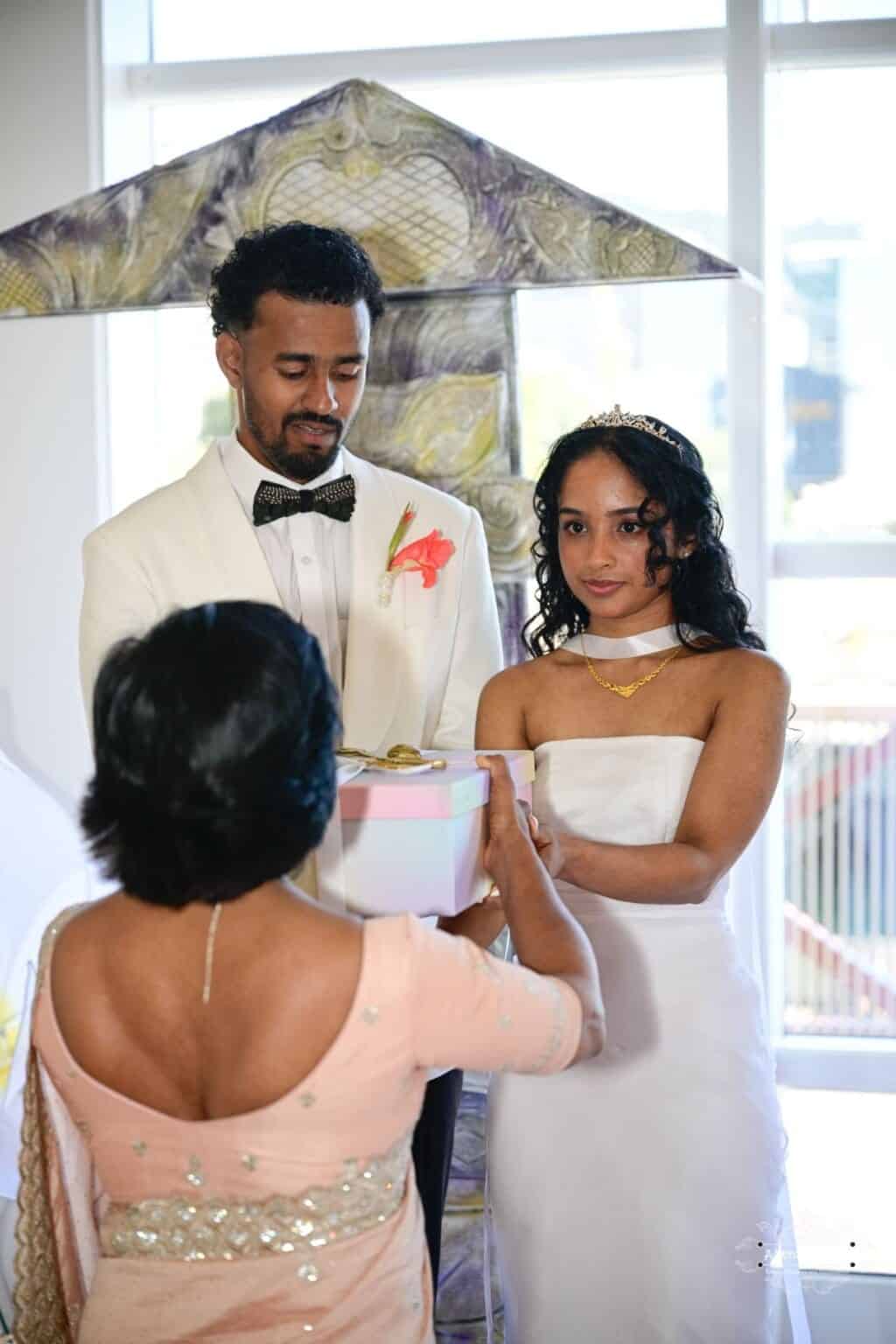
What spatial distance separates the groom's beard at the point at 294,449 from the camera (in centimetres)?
252

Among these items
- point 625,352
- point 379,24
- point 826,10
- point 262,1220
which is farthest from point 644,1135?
point 379,24

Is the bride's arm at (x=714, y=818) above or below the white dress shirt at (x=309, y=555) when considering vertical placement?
below

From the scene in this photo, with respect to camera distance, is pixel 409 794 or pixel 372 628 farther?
pixel 372 628

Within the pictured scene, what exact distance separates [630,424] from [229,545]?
711mm

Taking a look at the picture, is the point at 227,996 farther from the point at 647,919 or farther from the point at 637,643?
the point at 637,643

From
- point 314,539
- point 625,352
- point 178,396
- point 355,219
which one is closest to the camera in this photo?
point 314,539

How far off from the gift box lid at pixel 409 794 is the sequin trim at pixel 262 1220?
431 mm

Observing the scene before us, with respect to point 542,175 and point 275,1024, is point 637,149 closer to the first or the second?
point 542,175

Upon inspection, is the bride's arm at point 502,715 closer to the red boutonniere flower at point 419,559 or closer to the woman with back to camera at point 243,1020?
the red boutonniere flower at point 419,559

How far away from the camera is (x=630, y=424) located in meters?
2.36

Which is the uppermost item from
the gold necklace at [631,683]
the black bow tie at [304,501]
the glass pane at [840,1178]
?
the black bow tie at [304,501]

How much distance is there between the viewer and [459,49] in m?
3.88

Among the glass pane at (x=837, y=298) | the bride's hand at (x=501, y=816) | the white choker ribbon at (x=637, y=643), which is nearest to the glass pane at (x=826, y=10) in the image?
the glass pane at (x=837, y=298)

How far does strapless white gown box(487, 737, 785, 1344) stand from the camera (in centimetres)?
216
